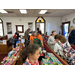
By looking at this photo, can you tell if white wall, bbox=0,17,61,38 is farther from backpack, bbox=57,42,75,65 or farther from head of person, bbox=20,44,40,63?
head of person, bbox=20,44,40,63

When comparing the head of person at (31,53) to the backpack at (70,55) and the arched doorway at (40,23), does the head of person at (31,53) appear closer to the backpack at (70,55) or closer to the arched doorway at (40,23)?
the backpack at (70,55)

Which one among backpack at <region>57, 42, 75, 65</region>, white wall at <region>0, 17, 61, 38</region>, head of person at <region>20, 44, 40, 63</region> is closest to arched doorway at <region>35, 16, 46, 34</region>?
white wall at <region>0, 17, 61, 38</region>

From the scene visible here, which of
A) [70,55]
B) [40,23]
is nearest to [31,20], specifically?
[40,23]

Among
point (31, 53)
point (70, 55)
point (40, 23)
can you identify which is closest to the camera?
point (31, 53)

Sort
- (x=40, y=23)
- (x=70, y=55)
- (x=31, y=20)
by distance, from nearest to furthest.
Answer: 1. (x=70, y=55)
2. (x=31, y=20)
3. (x=40, y=23)

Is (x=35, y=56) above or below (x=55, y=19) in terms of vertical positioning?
below

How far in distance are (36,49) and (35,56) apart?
0.37ft

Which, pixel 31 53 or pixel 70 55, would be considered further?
pixel 70 55

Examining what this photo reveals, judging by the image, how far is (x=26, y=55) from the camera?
1126 mm

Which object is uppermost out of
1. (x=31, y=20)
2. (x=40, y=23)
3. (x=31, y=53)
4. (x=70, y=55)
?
(x=31, y=20)

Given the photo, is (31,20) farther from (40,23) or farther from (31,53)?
(31,53)

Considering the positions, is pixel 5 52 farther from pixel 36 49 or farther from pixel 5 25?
pixel 5 25
